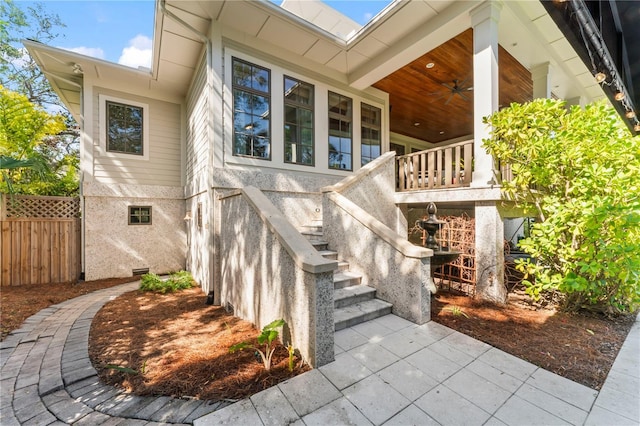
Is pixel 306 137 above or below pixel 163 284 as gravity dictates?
above

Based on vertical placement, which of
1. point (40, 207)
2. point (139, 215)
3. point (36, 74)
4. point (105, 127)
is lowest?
point (139, 215)

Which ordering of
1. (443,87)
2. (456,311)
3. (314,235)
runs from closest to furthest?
(456,311), (314,235), (443,87)

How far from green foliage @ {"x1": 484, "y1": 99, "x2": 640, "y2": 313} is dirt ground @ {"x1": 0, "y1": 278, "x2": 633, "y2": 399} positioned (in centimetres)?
57

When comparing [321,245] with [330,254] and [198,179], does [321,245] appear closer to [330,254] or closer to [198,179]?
[330,254]

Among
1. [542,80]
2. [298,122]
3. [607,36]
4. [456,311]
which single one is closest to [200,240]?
[298,122]

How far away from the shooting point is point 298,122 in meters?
6.02

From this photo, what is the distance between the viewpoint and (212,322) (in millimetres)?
3848

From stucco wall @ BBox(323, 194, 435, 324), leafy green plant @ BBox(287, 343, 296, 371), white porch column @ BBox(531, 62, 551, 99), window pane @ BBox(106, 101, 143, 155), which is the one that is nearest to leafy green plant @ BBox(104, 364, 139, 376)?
leafy green plant @ BBox(287, 343, 296, 371)

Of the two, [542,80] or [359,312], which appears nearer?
[359,312]

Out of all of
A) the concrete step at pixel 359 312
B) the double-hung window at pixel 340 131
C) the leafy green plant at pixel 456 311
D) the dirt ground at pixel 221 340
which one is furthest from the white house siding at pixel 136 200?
the leafy green plant at pixel 456 311

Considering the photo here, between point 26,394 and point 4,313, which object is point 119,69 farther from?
point 26,394

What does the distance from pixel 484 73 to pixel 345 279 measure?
4347 mm

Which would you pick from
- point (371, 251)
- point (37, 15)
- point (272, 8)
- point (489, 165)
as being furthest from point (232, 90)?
point (37, 15)

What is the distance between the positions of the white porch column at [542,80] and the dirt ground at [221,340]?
4959mm
